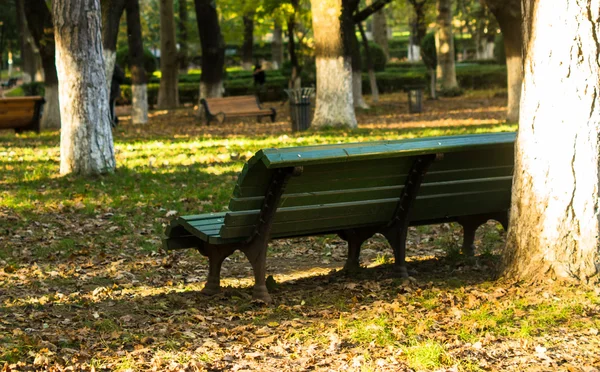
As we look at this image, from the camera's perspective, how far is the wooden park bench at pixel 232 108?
22266mm

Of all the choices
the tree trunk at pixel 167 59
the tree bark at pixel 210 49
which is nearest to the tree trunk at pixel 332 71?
the tree bark at pixel 210 49

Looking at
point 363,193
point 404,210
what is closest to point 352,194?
point 363,193

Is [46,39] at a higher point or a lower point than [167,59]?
higher

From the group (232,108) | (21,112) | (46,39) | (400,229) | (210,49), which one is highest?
(46,39)

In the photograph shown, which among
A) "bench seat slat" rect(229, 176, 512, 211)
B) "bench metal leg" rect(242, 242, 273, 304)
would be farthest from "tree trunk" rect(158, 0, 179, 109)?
"bench metal leg" rect(242, 242, 273, 304)

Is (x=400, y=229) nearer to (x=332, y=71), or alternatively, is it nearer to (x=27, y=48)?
(x=332, y=71)

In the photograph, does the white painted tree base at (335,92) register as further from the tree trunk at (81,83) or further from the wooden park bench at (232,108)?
the tree trunk at (81,83)

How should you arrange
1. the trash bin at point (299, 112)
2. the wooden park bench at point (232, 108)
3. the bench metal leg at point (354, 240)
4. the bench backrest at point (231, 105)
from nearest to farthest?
the bench metal leg at point (354, 240) → the trash bin at point (299, 112) → the wooden park bench at point (232, 108) → the bench backrest at point (231, 105)

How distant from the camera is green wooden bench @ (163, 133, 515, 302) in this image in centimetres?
540

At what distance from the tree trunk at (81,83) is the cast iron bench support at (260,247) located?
18.8ft

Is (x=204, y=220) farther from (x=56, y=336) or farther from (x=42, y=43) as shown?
(x=42, y=43)

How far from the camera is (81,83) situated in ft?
37.2

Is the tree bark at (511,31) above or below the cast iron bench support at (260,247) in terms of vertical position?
above

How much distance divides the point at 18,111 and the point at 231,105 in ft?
17.4
